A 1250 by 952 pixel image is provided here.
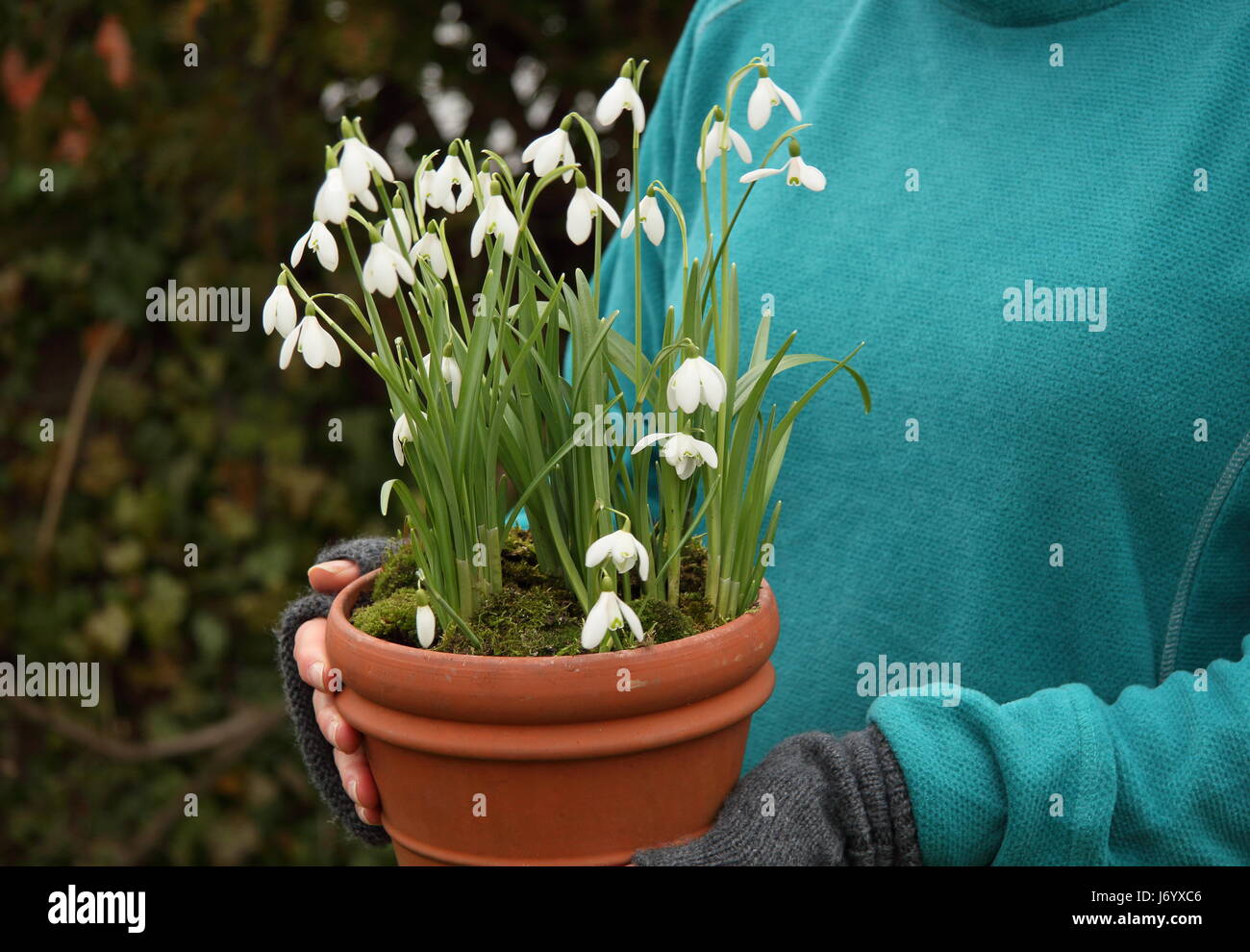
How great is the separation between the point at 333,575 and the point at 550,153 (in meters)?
0.42

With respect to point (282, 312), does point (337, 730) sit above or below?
below

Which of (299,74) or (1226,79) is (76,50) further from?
(1226,79)

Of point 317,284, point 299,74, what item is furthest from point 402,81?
point 317,284

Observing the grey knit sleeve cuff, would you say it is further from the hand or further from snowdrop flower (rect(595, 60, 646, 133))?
snowdrop flower (rect(595, 60, 646, 133))

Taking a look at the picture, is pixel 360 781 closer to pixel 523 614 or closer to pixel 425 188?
pixel 523 614

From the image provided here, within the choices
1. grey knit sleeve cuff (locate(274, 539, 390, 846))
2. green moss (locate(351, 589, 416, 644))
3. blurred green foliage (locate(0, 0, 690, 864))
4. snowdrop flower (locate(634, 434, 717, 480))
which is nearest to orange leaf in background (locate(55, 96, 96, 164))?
blurred green foliage (locate(0, 0, 690, 864))

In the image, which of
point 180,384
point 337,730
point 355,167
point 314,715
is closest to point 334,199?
point 355,167

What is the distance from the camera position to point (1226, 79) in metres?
0.93

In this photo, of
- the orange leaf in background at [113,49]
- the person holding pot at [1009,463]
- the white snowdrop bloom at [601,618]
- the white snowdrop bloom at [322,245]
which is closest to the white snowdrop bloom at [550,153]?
the white snowdrop bloom at [322,245]

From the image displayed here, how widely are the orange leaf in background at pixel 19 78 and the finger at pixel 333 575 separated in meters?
1.50

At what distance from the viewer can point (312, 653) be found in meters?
0.89

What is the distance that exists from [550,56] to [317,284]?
1.80 ft

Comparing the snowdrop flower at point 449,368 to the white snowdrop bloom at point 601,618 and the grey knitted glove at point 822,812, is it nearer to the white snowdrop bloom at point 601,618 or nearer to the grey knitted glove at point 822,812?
the white snowdrop bloom at point 601,618

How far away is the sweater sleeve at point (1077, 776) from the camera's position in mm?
795
